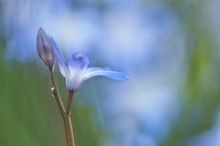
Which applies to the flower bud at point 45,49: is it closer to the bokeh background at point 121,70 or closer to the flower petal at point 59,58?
the flower petal at point 59,58

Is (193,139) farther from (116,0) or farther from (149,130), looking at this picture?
(116,0)

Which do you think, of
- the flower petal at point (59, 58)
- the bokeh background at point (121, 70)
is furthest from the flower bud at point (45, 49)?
the bokeh background at point (121, 70)

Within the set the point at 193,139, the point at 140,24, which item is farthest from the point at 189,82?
the point at 140,24

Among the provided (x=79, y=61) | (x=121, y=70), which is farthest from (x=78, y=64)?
(x=121, y=70)

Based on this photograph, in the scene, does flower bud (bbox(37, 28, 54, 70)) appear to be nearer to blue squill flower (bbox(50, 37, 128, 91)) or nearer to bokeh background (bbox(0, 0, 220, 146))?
blue squill flower (bbox(50, 37, 128, 91))

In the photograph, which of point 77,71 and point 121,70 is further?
point 121,70

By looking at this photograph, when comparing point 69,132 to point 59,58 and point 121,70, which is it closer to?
point 59,58
